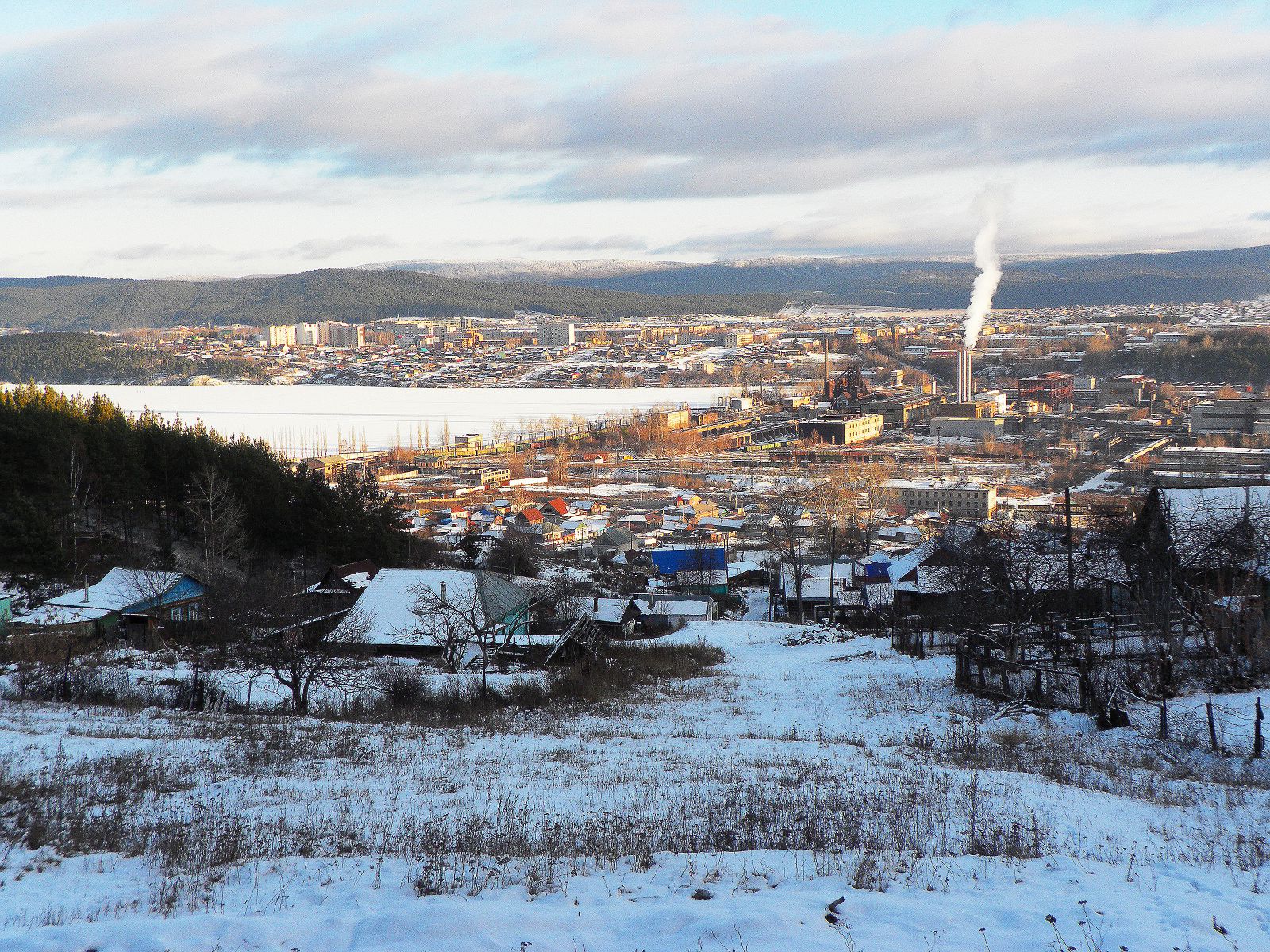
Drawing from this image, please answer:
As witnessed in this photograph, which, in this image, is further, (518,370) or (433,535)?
(518,370)

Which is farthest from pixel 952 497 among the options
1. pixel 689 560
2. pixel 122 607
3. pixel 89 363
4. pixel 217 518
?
pixel 89 363

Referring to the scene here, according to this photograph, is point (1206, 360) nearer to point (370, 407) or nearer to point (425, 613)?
point (370, 407)

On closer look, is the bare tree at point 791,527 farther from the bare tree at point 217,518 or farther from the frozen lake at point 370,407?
the frozen lake at point 370,407

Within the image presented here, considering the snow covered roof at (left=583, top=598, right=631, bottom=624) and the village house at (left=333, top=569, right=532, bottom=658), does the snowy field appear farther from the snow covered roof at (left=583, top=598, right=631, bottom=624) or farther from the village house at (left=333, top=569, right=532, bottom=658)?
the snow covered roof at (left=583, top=598, right=631, bottom=624)

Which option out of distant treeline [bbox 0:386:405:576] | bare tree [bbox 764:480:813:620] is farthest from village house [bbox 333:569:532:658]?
bare tree [bbox 764:480:813:620]

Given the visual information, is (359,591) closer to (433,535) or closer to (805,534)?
(433,535)

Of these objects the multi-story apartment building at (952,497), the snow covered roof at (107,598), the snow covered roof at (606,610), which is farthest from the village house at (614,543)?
the snow covered roof at (107,598)

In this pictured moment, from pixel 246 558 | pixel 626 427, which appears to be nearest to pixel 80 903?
pixel 246 558
